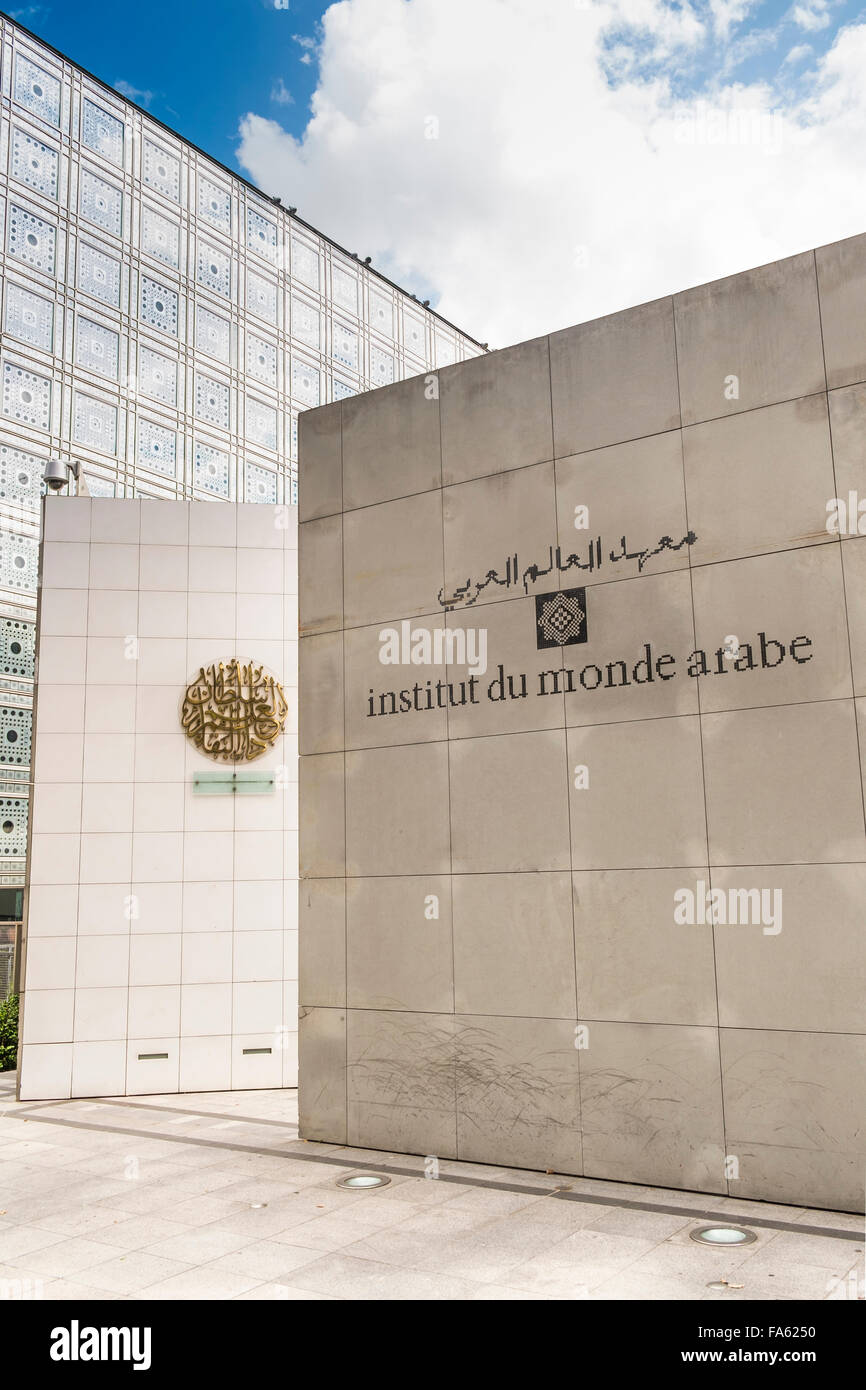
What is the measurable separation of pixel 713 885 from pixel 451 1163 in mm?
4398

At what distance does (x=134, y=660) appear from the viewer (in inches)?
680

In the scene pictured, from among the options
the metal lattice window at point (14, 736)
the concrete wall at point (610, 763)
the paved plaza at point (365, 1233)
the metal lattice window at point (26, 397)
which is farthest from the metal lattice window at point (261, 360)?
the paved plaza at point (365, 1233)

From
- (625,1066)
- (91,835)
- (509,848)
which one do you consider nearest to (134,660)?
(91,835)

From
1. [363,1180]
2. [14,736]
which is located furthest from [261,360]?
[363,1180]

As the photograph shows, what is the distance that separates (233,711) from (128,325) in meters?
14.9

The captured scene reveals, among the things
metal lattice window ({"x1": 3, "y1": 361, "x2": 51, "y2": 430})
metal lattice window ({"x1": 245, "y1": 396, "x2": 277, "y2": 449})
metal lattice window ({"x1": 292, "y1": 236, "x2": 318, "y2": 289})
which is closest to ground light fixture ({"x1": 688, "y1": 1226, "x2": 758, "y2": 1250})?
metal lattice window ({"x1": 3, "y1": 361, "x2": 51, "y2": 430})

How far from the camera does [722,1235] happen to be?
866 centimetres

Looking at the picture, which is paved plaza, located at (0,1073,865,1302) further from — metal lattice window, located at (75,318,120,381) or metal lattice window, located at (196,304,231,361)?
metal lattice window, located at (196,304,231,361)

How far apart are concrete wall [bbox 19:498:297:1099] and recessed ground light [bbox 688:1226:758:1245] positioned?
31.0 ft

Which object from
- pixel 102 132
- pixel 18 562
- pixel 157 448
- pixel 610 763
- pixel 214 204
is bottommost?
pixel 610 763

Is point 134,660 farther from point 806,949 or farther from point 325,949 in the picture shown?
point 806,949

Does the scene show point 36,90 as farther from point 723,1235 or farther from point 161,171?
point 723,1235

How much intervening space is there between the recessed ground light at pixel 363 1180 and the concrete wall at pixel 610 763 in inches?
34.8

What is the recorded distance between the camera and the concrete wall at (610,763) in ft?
32.1
